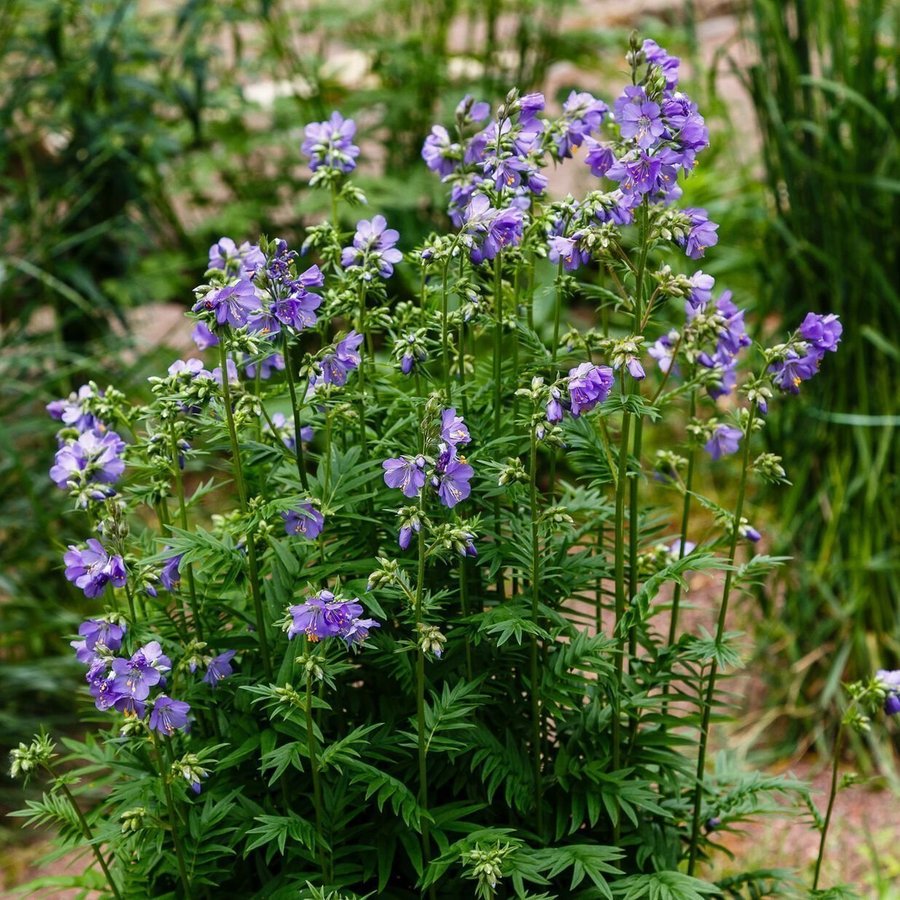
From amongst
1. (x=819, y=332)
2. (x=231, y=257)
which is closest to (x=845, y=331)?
(x=819, y=332)

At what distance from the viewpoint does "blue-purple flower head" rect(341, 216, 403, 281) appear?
1.96 metres

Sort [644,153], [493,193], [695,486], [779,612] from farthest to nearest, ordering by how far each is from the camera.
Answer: [695,486] < [779,612] < [493,193] < [644,153]

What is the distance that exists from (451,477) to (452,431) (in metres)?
0.07

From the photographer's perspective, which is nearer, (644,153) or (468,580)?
(644,153)

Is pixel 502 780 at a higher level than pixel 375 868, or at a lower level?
higher

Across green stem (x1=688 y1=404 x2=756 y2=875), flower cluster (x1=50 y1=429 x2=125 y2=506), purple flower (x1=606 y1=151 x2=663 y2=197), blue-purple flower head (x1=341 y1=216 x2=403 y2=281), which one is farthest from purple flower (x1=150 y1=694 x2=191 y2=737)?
purple flower (x1=606 y1=151 x2=663 y2=197)

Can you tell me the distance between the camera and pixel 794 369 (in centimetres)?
197

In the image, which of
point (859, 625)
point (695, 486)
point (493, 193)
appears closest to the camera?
point (493, 193)

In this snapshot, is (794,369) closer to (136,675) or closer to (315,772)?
(315,772)

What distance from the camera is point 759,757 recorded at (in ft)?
12.0

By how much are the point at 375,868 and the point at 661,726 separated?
0.55 metres

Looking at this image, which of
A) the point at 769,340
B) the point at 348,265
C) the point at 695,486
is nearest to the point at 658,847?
the point at 348,265

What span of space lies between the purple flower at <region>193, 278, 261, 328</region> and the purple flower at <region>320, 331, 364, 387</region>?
0.18 meters

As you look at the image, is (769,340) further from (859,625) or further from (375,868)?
(375,868)
